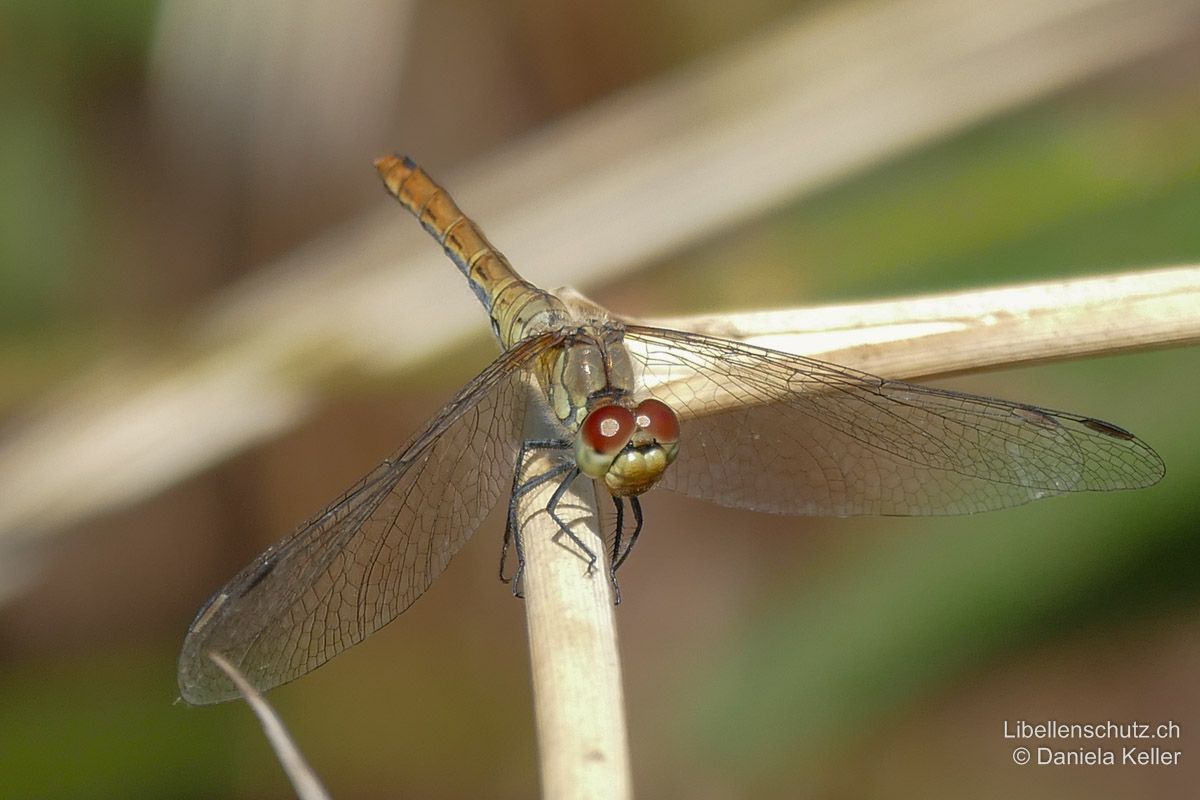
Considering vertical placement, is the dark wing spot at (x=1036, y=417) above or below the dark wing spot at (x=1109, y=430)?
above

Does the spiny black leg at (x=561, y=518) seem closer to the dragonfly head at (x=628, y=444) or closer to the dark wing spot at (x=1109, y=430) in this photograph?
the dragonfly head at (x=628, y=444)

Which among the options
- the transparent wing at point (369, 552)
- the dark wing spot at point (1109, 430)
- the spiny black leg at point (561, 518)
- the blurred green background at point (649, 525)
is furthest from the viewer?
the blurred green background at point (649, 525)

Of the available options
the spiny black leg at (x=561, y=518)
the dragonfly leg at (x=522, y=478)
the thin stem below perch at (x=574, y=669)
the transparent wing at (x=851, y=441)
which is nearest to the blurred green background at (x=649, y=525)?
the transparent wing at (x=851, y=441)

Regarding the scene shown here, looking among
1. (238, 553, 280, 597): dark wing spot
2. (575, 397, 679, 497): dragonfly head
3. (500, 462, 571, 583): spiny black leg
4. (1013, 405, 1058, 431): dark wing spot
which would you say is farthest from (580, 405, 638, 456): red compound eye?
(1013, 405, 1058, 431): dark wing spot

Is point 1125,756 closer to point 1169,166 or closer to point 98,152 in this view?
point 1169,166

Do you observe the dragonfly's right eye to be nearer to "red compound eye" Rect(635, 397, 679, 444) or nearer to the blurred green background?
"red compound eye" Rect(635, 397, 679, 444)
